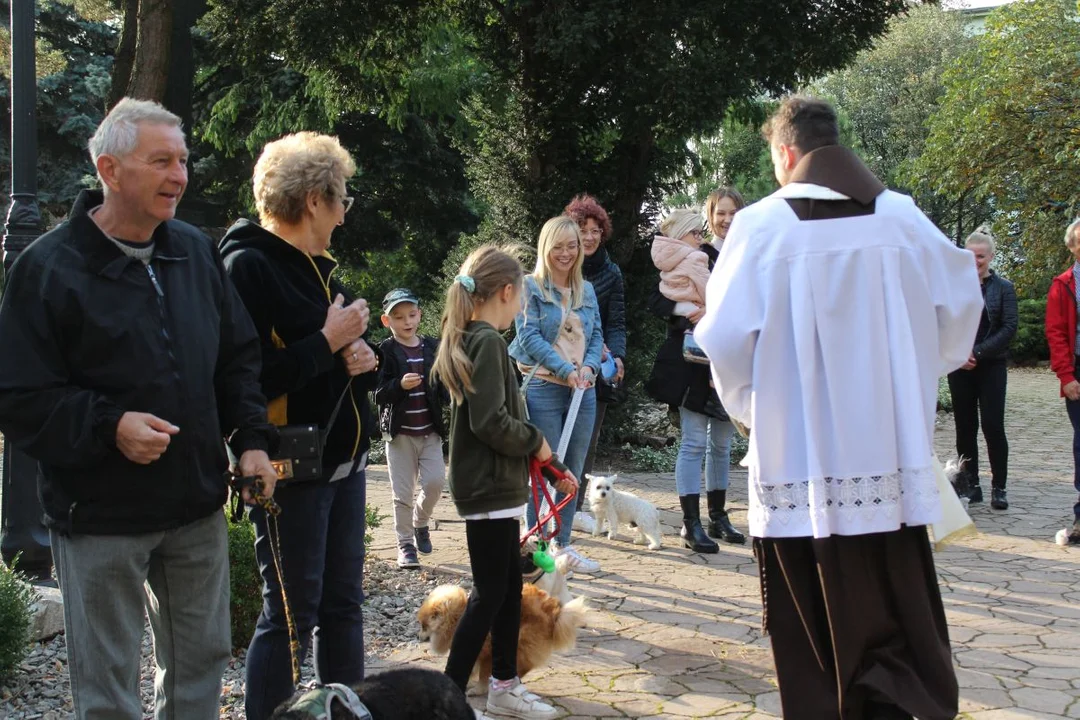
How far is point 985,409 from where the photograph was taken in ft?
A: 27.1

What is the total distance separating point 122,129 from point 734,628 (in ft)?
12.4

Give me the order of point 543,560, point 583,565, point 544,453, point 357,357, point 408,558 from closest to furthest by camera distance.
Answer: point 357,357, point 544,453, point 543,560, point 583,565, point 408,558

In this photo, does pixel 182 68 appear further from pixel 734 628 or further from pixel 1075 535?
pixel 1075 535

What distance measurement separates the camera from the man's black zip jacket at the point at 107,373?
A: 266 centimetres

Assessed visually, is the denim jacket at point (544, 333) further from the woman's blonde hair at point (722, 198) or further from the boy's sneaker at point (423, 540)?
the boy's sneaker at point (423, 540)

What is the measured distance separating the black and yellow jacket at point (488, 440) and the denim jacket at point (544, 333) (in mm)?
1897

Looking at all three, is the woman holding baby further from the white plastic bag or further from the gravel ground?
the white plastic bag

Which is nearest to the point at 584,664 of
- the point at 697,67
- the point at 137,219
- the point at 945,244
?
the point at 945,244

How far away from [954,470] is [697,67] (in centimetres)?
434

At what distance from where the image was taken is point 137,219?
2908 millimetres

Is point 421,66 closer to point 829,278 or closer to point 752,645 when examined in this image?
point 752,645

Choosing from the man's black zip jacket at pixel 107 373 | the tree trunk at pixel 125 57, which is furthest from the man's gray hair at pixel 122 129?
the tree trunk at pixel 125 57

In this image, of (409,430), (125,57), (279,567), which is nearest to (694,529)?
(409,430)

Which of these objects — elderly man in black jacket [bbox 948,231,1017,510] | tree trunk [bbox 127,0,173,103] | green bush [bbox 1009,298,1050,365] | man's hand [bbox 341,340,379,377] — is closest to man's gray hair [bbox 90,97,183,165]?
man's hand [bbox 341,340,379,377]
